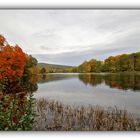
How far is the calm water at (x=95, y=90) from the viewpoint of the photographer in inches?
137

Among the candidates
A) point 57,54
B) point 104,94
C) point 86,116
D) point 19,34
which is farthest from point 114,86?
point 19,34

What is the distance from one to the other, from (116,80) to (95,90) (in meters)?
0.21

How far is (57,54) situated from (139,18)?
804 mm

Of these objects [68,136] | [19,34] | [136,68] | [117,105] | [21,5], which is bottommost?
[68,136]

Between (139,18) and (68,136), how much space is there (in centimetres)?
121

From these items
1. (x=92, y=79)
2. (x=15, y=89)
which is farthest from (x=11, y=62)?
(x=92, y=79)

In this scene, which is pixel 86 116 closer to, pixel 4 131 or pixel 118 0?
pixel 4 131

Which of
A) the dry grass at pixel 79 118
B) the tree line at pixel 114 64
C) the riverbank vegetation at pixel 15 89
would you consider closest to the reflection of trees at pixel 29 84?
the riverbank vegetation at pixel 15 89

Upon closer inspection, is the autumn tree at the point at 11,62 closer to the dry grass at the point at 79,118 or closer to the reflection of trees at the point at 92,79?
the dry grass at the point at 79,118

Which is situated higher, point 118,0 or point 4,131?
point 118,0

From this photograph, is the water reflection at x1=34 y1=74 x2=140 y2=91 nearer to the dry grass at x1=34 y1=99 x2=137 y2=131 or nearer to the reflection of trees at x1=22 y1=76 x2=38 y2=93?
the reflection of trees at x1=22 y1=76 x2=38 y2=93

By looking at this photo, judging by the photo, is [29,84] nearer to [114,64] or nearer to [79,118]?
[79,118]

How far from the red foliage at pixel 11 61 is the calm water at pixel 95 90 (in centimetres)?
24

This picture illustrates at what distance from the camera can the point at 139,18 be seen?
11.4 ft
